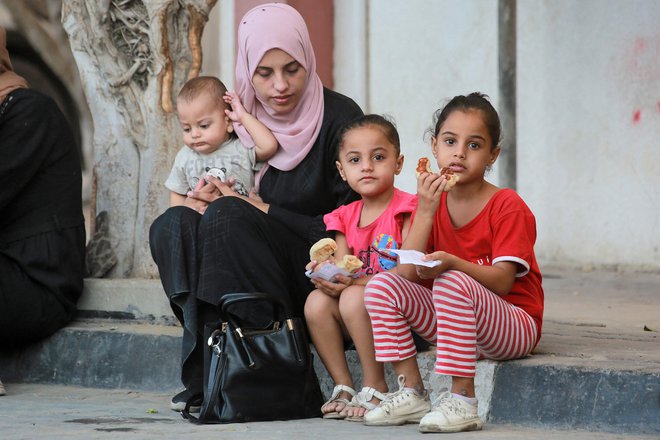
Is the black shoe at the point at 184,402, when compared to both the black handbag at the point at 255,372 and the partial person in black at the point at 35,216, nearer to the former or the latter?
the black handbag at the point at 255,372

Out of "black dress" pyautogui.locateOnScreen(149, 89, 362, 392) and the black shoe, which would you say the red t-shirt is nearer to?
"black dress" pyautogui.locateOnScreen(149, 89, 362, 392)

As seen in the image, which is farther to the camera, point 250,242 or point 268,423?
point 250,242

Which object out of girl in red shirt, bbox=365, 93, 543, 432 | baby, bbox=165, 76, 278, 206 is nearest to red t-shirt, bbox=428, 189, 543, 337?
girl in red shirt, bbox=365, 93, 543, 432

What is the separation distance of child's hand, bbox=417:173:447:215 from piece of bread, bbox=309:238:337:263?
40cm

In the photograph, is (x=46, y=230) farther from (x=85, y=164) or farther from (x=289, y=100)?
(x=85, y=164)

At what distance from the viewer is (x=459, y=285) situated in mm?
3920

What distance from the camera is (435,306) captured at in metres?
3.94

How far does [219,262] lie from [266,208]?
1.11ft

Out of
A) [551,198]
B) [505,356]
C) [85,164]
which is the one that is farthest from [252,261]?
[85,164]

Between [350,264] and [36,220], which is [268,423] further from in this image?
[36,220]

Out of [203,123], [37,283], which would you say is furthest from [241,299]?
[37,283]

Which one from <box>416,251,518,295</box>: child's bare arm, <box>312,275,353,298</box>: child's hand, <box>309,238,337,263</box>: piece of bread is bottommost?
<box>312,275,353,298</box>: child's hand

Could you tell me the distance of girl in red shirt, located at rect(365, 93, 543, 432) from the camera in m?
3.93

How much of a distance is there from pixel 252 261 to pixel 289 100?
704 mm
